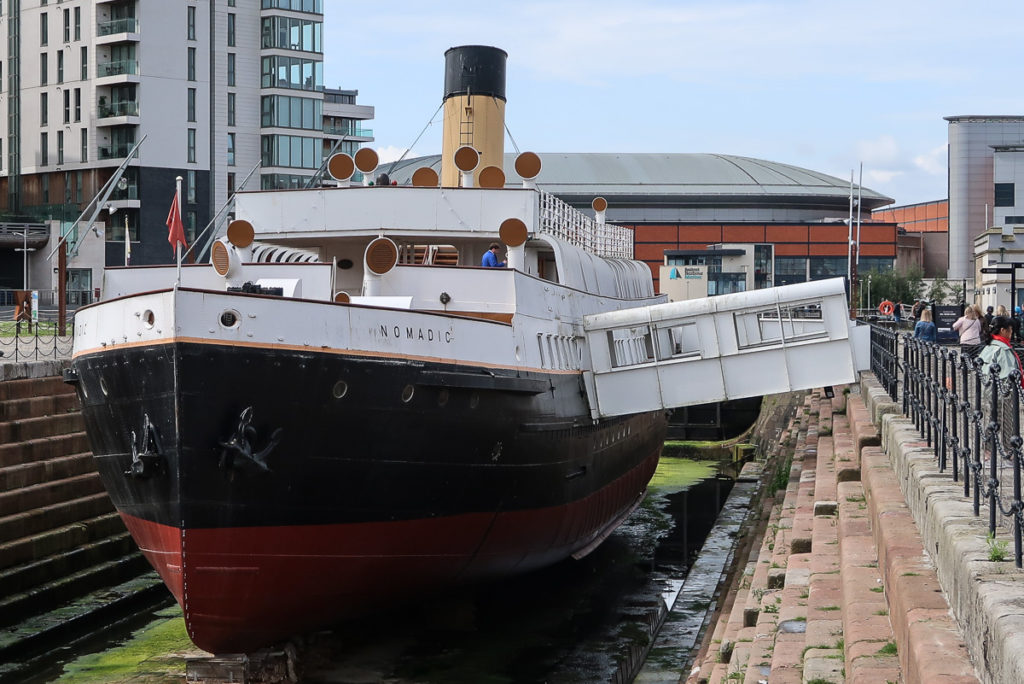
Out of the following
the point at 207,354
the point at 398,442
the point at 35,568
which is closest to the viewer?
the point at 207,354

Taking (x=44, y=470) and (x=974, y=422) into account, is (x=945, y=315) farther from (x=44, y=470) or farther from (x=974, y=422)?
(x=974, y=422)

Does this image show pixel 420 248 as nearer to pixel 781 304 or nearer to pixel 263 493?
pixel 781 304

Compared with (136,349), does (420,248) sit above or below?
above

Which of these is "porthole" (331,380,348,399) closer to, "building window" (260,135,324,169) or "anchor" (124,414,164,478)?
"anchor" (124,414,164,478)

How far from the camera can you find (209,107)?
207ft

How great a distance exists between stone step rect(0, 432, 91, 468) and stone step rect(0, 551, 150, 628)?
6.90ft

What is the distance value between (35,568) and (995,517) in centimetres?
1460

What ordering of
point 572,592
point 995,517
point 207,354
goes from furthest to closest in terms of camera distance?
point 572,592 < point 207,354 < point 995,517

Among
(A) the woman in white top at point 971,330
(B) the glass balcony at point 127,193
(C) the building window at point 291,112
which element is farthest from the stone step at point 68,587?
(C) the building window at point 291,112

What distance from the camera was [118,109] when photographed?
60.2m

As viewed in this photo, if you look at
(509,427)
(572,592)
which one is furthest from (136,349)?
(572,592)

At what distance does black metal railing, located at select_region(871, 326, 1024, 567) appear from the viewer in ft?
23.7

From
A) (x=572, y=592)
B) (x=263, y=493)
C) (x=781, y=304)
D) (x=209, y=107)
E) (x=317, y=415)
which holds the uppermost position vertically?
(x=209, y=107)

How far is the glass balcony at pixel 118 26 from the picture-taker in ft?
194
